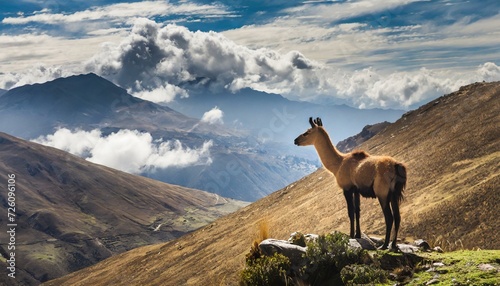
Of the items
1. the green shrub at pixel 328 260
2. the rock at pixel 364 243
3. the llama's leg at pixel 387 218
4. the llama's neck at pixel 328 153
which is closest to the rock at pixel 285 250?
the green shrub at pixel 328 260

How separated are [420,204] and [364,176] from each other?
18.7 meters

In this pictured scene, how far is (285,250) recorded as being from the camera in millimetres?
14688

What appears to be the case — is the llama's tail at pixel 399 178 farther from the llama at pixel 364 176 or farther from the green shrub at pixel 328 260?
the green shrub at pixel 328 260

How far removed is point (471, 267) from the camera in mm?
12133

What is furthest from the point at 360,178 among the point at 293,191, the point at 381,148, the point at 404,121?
the point at 404,121

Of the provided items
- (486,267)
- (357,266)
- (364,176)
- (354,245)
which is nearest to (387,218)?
(364,176)

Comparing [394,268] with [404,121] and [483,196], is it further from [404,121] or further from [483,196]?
[404,121]

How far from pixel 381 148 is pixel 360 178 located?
50589mm

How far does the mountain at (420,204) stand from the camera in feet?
91.5

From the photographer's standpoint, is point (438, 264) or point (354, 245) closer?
point (438, 264)

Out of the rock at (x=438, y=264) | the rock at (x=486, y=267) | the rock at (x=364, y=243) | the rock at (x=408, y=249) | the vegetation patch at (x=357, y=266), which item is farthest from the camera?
the rock at (x=364, y=243)

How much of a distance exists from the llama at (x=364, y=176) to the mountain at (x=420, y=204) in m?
3.35

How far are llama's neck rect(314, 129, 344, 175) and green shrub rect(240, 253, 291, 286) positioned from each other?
5.76 meters

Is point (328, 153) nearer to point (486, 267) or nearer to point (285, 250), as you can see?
point (285, 250)
